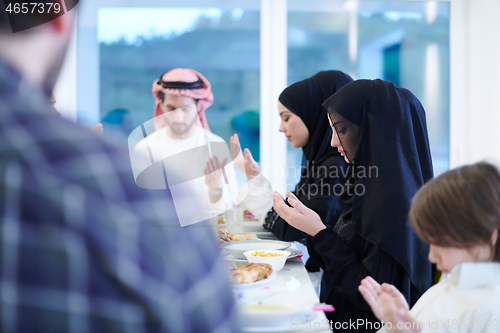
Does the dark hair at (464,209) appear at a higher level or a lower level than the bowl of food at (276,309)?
higher

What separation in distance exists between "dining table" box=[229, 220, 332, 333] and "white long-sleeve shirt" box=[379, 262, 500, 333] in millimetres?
214

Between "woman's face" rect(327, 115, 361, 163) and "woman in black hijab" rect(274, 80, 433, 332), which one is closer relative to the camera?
"woman in black hijab" rect(274, 80, 433, 332)

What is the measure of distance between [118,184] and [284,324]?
56cm

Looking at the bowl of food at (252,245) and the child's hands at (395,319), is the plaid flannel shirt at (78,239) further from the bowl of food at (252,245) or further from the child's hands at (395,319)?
the bowl of food at (252,245)

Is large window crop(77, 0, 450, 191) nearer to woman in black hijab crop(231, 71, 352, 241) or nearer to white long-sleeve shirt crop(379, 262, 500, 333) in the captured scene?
woman in black hijab crop(231, 71, 352, 241)

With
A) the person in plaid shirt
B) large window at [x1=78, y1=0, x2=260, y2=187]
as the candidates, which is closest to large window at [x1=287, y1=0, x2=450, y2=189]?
large window at [x1=78, y1=0, x2=260, y2=187]

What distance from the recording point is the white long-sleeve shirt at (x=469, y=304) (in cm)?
78

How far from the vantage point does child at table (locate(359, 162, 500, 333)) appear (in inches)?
31.2

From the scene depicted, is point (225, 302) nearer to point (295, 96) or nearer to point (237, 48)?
point (295, 96)

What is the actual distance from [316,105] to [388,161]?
80 cm

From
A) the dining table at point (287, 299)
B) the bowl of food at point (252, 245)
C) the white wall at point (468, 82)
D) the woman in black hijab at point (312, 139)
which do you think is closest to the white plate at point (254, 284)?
the dining table at point (287, 299)

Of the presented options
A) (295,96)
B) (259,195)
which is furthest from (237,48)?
(259,195)

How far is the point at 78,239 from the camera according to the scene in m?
0.24

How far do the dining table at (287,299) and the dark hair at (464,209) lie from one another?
29 cm
